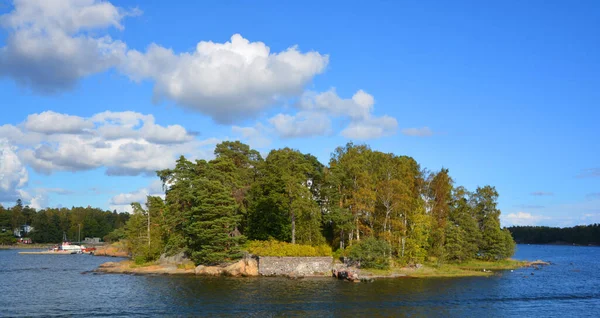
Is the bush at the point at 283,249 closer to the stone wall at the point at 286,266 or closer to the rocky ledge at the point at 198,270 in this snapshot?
the stone wall at the point at 286,266

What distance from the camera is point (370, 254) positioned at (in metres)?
66.8

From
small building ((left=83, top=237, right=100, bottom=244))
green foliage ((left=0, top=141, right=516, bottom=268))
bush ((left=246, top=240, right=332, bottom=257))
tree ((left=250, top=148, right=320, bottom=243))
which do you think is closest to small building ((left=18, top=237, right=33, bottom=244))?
small building ((left=83, top=237, right=100, bottom=244))

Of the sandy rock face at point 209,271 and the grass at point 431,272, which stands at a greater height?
the sandy rock face at point 209,271

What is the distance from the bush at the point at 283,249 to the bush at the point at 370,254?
12.9ft

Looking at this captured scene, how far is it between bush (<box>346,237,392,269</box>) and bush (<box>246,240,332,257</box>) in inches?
155

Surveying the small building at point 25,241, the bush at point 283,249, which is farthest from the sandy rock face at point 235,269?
the small building at point 25,241

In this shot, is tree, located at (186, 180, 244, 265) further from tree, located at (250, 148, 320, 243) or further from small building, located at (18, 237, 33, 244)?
small building, located at (18, 237, 33, 244)

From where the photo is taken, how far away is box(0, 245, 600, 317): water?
135ft

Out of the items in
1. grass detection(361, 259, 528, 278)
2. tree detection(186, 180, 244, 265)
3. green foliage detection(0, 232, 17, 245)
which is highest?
tree detection(186, 180, 244, 265)

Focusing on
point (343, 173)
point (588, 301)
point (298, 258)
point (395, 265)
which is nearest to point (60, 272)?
point (298, 258)

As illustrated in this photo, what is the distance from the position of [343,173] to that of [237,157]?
20.9 meters

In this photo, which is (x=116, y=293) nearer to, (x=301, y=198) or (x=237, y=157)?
(x=301, y=198)

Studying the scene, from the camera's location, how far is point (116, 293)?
50656mm

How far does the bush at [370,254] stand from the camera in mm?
66812
